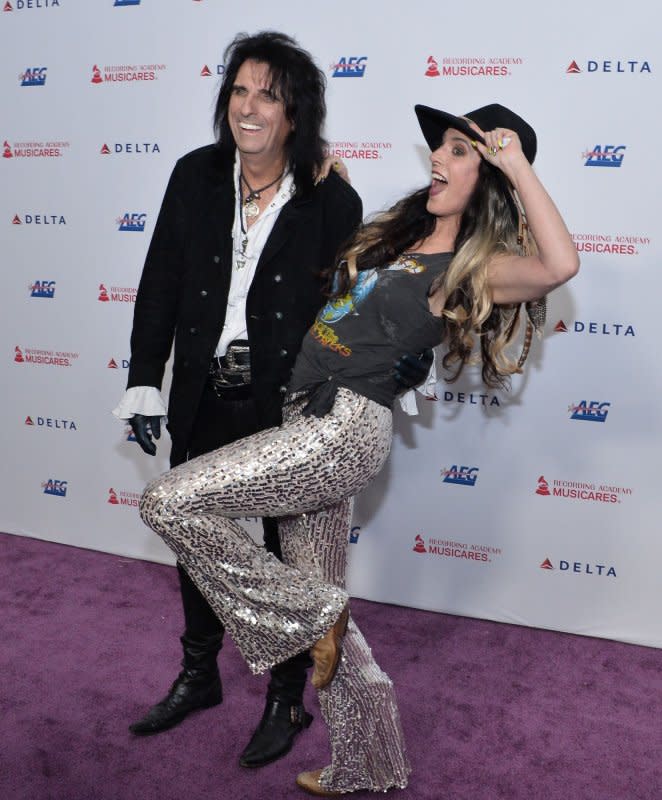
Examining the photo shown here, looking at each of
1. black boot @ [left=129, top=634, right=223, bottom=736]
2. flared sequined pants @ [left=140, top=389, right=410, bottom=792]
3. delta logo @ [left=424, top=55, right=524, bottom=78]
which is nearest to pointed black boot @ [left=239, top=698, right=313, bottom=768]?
black boot @ [left=129, top=634, right=223, bottom=736]

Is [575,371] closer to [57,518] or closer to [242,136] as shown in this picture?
[242,136]

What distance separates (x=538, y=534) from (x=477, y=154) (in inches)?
63.9

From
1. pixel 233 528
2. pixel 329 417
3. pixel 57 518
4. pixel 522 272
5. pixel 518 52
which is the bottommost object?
pixel 57 518

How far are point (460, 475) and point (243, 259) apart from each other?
135 centimetres

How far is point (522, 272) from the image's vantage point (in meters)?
2.14

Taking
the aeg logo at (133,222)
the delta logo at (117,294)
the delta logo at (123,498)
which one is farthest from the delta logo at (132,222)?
the delta logo at (123,498)

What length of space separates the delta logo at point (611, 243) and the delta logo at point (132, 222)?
160cm

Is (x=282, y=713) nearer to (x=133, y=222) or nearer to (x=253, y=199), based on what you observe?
(x=253, y=199)

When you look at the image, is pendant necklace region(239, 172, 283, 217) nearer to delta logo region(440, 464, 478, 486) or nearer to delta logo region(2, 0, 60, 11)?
delta logo region(440, 464, 478, 486)

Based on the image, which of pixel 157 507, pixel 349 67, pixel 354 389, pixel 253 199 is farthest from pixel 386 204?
pixel 157 507

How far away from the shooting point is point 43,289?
3871 mm

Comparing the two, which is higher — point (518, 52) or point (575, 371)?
point (518, 52)

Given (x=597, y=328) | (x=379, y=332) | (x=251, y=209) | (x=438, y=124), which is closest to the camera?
(x=379, y=332)

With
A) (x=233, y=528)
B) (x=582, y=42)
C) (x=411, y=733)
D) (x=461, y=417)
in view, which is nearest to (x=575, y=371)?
(x=461, y=417)
